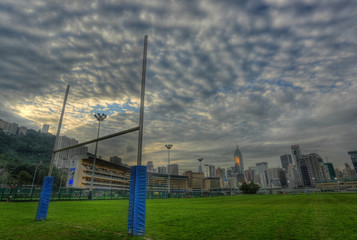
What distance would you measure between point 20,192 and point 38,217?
19.0 metres

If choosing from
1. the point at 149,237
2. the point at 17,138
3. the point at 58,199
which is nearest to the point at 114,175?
the point at 17,138

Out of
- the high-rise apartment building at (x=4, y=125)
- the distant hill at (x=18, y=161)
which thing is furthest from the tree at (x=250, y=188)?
the high-rise apartment building at (x=4, y=125)

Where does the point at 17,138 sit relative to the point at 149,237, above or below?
Result: above

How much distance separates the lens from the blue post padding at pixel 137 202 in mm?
6207

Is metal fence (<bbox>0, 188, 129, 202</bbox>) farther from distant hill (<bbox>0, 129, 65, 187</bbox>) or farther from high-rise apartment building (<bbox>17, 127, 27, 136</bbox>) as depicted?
high-rise apartment building (<bbox>17, 127, 27, 136</bbox>)

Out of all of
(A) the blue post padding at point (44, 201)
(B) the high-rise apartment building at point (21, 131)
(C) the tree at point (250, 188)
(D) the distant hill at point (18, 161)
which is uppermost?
(B) the high-rise apartment building at point (21, 131)

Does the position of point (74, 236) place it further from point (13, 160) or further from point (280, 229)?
point (13, 160)

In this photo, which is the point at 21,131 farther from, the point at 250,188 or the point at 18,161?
the point at 250,188

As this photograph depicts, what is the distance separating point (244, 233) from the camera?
6.36 meters

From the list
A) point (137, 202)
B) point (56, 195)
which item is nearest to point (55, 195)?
point (56, 195)

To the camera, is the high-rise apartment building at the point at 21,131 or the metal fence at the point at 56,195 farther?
the high-rise apartment building at the point at 21,131

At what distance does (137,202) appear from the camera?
645cm

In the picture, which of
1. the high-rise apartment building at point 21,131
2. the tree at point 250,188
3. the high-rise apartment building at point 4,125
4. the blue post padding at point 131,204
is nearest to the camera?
the blue post padding at point 131,204

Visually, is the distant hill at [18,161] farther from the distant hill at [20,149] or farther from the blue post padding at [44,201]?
the blue post padding at [44,201]
